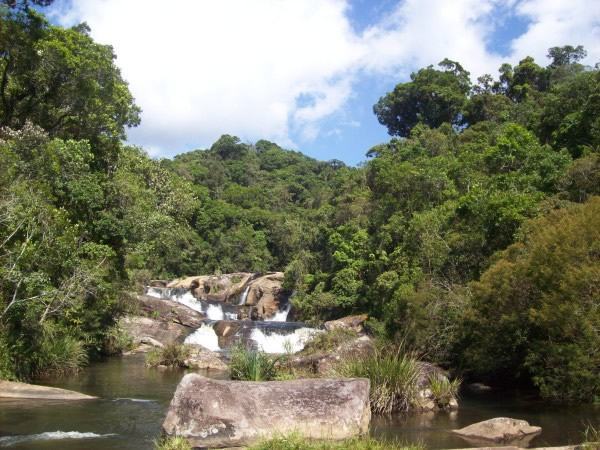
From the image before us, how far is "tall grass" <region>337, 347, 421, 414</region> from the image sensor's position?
50.8ft

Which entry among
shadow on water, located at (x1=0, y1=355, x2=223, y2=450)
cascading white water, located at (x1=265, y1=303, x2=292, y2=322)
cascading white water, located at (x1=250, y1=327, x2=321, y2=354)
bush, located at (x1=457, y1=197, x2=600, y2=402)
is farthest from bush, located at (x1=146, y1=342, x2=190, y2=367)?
cascading white water, located at (x1=265, y1=303, x2=292, y2=322)

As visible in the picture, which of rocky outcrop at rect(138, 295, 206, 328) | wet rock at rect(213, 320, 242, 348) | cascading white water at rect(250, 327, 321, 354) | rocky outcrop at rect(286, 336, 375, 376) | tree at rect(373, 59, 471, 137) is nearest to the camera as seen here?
rocky outcrop at rect(286, 336, 375, 376)

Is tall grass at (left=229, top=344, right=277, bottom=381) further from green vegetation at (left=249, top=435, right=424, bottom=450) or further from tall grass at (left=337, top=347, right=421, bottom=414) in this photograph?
green vegetation at (left=249, top=435, right=424, bottom=450)

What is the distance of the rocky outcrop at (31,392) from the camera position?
15875mm

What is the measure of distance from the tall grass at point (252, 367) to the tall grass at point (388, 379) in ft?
7.58

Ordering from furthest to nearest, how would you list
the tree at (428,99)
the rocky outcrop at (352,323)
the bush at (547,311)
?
the tree at (428,99), the rocky outcrop at (352,323), the bush at (547,311)

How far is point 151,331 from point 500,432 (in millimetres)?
25817

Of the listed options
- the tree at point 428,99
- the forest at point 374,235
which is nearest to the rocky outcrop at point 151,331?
the forest at point 374,235

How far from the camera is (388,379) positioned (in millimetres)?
15711

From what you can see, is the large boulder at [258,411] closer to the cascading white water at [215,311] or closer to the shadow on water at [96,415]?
the shadow on water at [96,415]

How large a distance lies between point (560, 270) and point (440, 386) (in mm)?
4680

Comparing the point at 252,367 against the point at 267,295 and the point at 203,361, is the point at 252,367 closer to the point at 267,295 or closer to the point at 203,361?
the point at 203,361

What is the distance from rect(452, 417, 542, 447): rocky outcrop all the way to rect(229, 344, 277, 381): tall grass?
573cm

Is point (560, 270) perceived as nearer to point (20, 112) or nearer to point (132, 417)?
point (132, 417)
